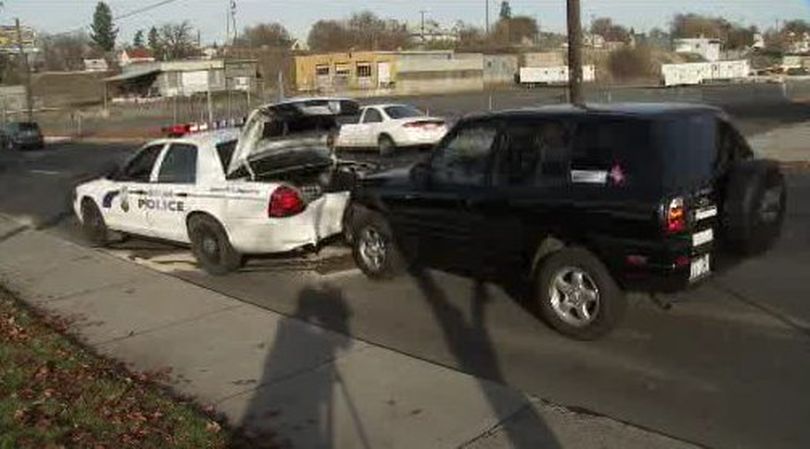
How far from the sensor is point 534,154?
7617 millimetres

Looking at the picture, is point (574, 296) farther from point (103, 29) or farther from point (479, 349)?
point (103, 29)

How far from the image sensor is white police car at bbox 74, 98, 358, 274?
1007 centimetres

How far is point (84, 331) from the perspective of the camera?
8.38 m

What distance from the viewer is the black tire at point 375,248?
936cm

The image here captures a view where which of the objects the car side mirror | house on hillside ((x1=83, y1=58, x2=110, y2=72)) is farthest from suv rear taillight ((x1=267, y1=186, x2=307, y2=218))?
house on hillside ((x1=83, y1=58, x2=110, y2=72))

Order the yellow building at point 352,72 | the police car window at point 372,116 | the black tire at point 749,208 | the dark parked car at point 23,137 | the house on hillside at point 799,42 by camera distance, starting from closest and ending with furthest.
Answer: the black tire at point 749,208 → the police car window at point 372,116 → the dark parked car at point 23,137 → the yellow building at point 352,72 → the house on hillside at point 799,42

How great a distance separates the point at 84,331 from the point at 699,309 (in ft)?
17.1

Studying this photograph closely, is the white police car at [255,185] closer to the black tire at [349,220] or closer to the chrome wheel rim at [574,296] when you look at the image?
the black tire at [349,220]

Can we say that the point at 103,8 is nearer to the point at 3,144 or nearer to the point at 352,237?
the point at 3,144

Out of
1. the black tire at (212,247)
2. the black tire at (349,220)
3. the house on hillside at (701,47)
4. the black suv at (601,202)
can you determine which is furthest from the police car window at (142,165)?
the house on hillside at (701,47)

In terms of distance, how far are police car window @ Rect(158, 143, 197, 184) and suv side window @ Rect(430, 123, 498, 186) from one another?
334 centimetres

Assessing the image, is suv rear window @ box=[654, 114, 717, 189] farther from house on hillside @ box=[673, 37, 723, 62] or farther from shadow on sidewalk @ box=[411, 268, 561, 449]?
house on hillside @ box=[673, 37, 723, 62]

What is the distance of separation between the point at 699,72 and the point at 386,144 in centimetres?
5965

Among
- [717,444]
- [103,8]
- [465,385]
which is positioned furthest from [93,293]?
[103,8]
